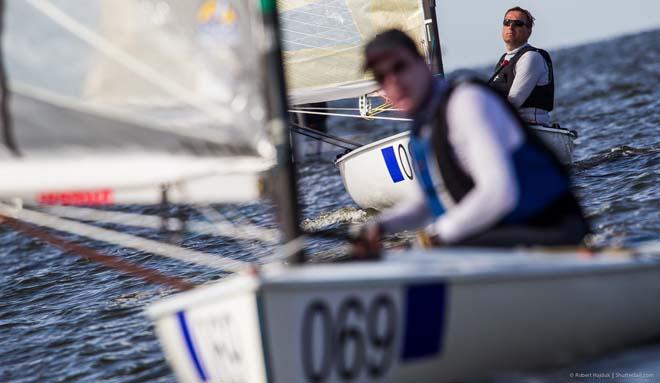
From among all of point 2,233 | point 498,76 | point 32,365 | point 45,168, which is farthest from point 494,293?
point 2,233

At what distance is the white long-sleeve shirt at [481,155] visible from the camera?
3.79 meters

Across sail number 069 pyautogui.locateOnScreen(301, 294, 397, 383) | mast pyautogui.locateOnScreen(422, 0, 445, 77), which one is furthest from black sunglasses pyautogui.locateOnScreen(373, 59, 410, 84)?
mast pyautogui.locateOnScreen(422, 0, 445, 77)

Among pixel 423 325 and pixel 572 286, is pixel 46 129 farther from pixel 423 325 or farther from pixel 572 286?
pixel 572 286

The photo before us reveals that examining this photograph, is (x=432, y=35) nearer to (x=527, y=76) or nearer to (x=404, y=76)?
(x=527, y=76)

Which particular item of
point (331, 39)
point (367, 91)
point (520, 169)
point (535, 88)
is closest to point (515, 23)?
point (535, 88)

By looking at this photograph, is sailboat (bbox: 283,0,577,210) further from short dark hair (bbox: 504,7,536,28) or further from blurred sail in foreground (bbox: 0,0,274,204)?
blurred sail in foreground (bbox: 0,0,274,204)

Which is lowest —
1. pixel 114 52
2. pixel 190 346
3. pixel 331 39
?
pixel 190 346

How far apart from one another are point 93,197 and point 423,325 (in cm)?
131

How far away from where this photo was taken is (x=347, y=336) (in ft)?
12.0

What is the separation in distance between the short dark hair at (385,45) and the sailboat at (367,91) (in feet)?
16.4

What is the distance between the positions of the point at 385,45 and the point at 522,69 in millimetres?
5468

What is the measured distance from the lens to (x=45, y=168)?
13.5 feet

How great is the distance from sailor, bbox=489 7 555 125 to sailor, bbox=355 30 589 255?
4.96 m

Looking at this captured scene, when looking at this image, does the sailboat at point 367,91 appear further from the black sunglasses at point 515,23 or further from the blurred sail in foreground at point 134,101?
the blurred sail in foreground at point 134,101
